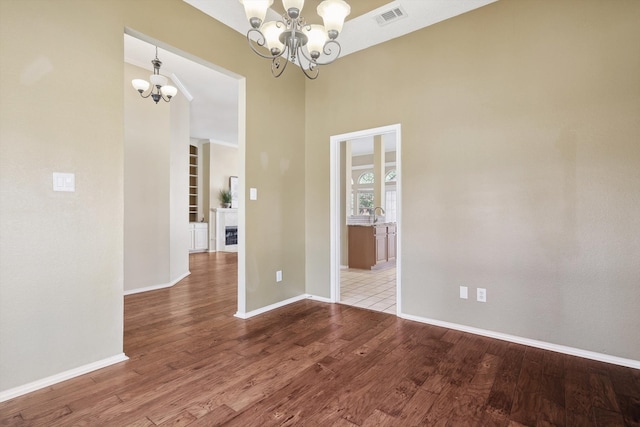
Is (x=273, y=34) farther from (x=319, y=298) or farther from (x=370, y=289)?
(x=370, y=289)

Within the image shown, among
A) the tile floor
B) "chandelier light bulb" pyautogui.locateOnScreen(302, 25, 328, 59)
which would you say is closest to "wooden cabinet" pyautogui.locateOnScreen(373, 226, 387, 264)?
the tile floor

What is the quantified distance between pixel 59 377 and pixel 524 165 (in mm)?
3782

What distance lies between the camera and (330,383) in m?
2.03

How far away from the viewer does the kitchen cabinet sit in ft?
27.8

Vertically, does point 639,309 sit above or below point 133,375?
above

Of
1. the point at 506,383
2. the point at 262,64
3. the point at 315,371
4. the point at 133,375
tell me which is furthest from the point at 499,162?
the point at 133,375

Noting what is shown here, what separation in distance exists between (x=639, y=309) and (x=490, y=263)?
38.7 inches

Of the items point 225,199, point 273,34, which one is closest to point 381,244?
point 273,34

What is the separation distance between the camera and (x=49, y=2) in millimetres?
1979

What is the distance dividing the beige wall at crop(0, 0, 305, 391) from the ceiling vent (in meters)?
1.83

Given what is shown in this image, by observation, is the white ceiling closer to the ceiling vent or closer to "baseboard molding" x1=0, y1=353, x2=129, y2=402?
the ceiling vent

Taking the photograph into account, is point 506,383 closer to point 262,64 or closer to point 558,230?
point 558,230

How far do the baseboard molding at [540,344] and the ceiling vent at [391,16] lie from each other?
2988 mm

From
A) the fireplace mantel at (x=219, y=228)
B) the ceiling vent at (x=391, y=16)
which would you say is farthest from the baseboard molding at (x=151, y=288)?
the ceiling vent at (x=391, y=16)
